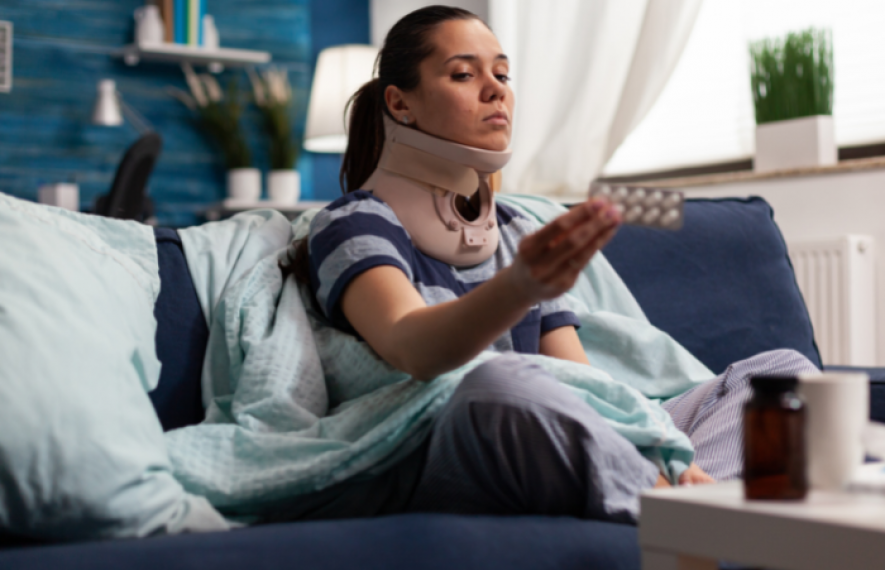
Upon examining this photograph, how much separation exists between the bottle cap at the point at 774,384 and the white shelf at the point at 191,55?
372 cm

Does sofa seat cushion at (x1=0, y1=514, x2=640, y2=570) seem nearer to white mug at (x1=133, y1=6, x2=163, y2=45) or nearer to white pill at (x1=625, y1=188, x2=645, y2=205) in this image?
white pill at (x1=625, y1=188, x2=645, y2=205)

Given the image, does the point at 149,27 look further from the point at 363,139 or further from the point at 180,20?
the point at 363,139

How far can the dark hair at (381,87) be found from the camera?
1312 mm

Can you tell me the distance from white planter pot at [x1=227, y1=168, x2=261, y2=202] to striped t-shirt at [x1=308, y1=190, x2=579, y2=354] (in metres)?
2.87

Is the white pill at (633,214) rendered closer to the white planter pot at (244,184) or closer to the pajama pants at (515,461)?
the pajama pants at (515,461)

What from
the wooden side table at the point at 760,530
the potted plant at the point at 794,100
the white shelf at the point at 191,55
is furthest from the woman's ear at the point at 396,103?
the white shelf at the point at 191,55

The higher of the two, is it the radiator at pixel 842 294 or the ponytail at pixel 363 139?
the ponytail at pixel 363 139

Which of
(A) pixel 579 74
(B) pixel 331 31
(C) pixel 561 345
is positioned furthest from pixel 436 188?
(B) pixel 331 31

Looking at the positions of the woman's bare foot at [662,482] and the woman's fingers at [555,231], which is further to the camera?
the woman's bare foot at [662,482]

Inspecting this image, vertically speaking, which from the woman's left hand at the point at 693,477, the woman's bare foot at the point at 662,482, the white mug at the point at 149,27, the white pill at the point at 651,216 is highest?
the white mug at the point at 149,27

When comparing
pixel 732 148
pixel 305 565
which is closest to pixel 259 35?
pixel 732 148

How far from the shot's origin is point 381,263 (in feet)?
3.63

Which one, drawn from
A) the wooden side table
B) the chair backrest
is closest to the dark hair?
the wooden side table

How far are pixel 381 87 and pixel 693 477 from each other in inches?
28.8
